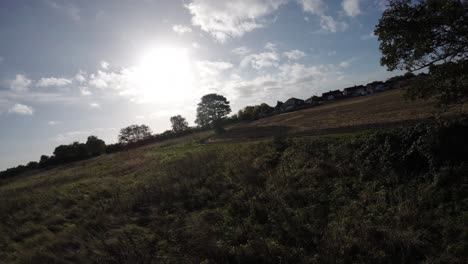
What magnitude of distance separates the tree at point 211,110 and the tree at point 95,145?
1435 inches

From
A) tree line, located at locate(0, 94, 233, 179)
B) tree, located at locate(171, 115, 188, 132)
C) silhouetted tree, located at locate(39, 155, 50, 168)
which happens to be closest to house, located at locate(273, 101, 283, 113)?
tree line, located at locate(0, 94, 233, 179)

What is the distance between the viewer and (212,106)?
85.6 m

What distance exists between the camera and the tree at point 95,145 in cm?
8631

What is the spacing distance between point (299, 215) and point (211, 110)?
77143 millimetres

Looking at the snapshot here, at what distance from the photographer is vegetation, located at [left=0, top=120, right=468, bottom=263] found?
25.1ft

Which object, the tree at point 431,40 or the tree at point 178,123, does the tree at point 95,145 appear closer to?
the tree at point 178,123

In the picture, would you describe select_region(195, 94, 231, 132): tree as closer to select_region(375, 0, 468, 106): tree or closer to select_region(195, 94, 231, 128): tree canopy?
select_region(195, 94, 231, 128): tree canopy

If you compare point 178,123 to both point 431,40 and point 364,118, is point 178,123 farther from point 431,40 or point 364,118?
point 431,40

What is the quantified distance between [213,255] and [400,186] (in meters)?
7.74

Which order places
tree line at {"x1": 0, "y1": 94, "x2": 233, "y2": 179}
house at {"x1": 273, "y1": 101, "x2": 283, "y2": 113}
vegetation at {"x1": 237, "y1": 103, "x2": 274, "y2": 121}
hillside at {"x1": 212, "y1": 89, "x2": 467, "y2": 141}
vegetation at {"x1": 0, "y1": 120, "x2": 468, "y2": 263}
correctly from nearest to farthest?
vegetation at {"x1": 0, "y1": 120, "x2": 468, "y2": 263}, hillside at {"x1": 212, "y1": 89, "x2": 467, "y2": 141}, tree line at {"x1": 0, "y1": 94, "x2": 233, "y2": 179}, vegetation at {"x1": 237, "y1": 103, "x2": 274, "y2": 121}, house at {"x1": 273, "y1": 101, "x2": 283, "y2": 113}

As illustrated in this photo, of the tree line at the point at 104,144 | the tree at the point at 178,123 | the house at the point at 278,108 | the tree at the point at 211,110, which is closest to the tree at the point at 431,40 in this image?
the tree line at the point at 104,144

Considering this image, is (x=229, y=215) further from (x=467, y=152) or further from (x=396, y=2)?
(x=396, y=2)

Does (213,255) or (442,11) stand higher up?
(442,11)

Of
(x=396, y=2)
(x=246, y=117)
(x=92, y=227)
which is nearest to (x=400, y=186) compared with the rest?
(x=396, y=2)
